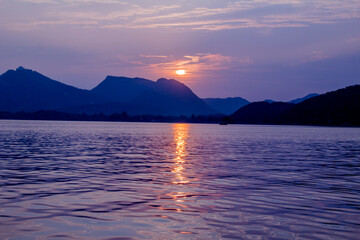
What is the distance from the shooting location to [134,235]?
12.4 m

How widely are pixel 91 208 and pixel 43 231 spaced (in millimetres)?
3724

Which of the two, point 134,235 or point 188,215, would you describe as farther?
point 188,215

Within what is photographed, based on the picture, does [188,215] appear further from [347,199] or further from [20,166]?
[20,166]

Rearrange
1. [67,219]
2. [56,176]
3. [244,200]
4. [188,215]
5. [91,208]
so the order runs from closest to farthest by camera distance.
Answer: [67,219], [188,215], [91,208], [244,200], [56,176]

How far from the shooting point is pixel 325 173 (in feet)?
98.4

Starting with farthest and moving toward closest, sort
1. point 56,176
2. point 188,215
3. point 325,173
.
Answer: point 325,173, point 56,176, point 188,215

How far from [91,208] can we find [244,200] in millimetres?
7539

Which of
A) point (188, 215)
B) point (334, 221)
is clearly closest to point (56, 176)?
point (188, 215)

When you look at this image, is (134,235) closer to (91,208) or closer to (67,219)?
(67,219)

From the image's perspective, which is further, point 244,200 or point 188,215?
point 244,200

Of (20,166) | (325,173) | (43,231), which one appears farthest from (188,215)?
(20,166)

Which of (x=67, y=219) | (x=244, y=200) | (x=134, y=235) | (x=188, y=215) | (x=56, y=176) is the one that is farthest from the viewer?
(x=56, y=176)

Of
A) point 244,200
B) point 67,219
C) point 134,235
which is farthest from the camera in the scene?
point 244,200

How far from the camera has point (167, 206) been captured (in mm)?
16812
